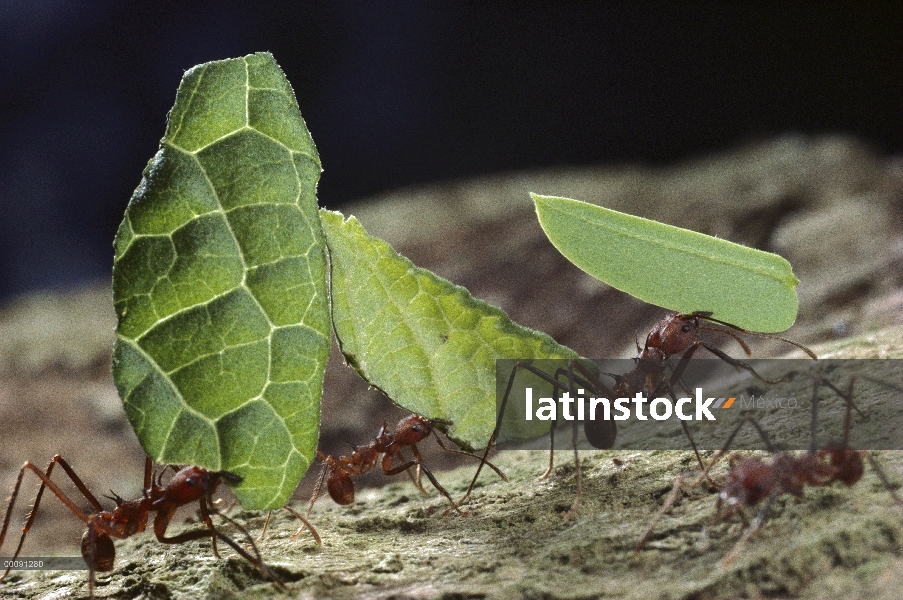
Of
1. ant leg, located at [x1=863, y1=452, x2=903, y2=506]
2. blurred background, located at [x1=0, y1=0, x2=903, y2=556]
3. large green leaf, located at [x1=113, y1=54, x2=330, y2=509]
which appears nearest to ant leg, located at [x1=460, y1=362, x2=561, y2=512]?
large green leaf, located at [x1=113, y1=54, x2=330, y2=509]

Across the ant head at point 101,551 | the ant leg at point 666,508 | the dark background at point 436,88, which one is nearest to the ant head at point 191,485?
the ant head at point 101,551

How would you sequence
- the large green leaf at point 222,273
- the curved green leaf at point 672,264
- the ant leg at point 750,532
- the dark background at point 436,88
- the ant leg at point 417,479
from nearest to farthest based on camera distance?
the ant leg at point 750,532 < the large green leaf at point 222,273 < the curved green leaf at point 672,264 < the ant leg at point 417,479 < the dark background at point 436,88

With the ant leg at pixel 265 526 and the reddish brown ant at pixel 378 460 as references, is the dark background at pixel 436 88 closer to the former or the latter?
the reddish brown ant at pixel 378 460

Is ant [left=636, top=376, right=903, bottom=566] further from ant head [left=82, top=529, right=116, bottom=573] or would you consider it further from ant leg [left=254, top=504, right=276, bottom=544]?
ant head [left=82, top=529, right=116, bottom=573]

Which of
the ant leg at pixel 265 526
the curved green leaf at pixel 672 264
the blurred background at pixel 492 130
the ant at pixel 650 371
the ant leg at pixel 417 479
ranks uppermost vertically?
the blurred background at pixel 492 130

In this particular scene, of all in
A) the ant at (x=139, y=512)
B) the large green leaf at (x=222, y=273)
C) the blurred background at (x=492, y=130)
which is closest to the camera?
the large green leaf at (x=222, y=273)

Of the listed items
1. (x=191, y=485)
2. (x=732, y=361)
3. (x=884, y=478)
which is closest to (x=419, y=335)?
(x=191, y=485)

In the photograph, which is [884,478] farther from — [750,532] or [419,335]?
[419,335]
